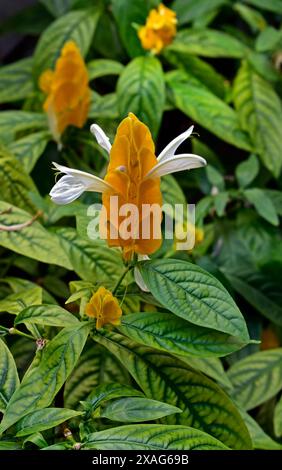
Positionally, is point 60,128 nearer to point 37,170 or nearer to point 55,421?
point 37,170

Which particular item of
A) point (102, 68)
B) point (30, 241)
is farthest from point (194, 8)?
point (30, 241)

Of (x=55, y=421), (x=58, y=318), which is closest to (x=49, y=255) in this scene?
(x=58, y=318)

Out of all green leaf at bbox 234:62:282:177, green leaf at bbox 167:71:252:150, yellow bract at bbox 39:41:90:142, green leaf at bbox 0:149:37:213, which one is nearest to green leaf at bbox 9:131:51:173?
yellow bract at bbox 39:41:90:142

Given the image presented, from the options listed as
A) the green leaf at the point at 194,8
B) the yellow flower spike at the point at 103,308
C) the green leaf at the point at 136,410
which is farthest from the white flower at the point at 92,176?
the green leaf at the point at 194,8

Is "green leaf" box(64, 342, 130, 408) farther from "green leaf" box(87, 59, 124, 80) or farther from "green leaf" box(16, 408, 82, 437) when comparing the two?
"green leaf" box(87, 59, 124, 80)

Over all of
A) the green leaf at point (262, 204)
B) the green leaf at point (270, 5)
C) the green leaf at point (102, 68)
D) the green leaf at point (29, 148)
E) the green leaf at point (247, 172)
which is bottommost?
the green leaf at point (262, 204)

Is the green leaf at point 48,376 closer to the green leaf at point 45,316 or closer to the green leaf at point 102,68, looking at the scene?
the green leaf at point 45,316
